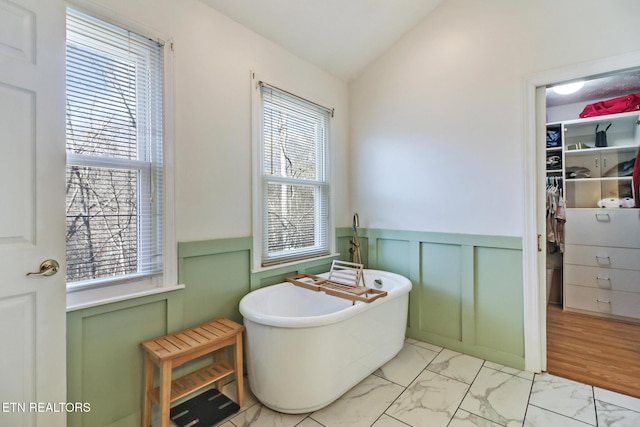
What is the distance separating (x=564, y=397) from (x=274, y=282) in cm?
203

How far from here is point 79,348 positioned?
1371mm

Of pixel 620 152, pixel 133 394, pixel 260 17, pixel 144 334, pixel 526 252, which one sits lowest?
pixel 133 394

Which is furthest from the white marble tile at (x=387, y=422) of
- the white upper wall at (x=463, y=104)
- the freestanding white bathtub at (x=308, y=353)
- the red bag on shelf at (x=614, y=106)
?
the red bag on shelf at (x=614, y=106)

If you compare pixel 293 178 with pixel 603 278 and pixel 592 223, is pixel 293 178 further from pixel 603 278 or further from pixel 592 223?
pixel 603 278

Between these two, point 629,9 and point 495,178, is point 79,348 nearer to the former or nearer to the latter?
point 495,178

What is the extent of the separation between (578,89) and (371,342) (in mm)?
3423

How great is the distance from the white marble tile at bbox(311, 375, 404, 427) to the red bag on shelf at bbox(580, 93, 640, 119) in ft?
11.7

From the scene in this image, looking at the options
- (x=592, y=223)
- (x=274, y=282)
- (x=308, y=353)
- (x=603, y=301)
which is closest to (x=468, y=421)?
(x=308, y=353)

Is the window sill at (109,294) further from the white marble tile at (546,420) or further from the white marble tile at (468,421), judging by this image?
the white marble tile at (546,420)

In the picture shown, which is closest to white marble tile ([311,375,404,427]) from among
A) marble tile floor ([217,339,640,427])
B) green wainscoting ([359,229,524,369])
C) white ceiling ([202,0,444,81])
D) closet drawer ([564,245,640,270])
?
marble tile floor ([217,339,640,427])

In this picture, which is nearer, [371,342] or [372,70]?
[371,342]

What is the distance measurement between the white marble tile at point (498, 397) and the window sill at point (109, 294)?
1.91m

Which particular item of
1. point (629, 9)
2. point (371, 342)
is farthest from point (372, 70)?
point (371, 342)

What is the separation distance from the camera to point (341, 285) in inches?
88.6
